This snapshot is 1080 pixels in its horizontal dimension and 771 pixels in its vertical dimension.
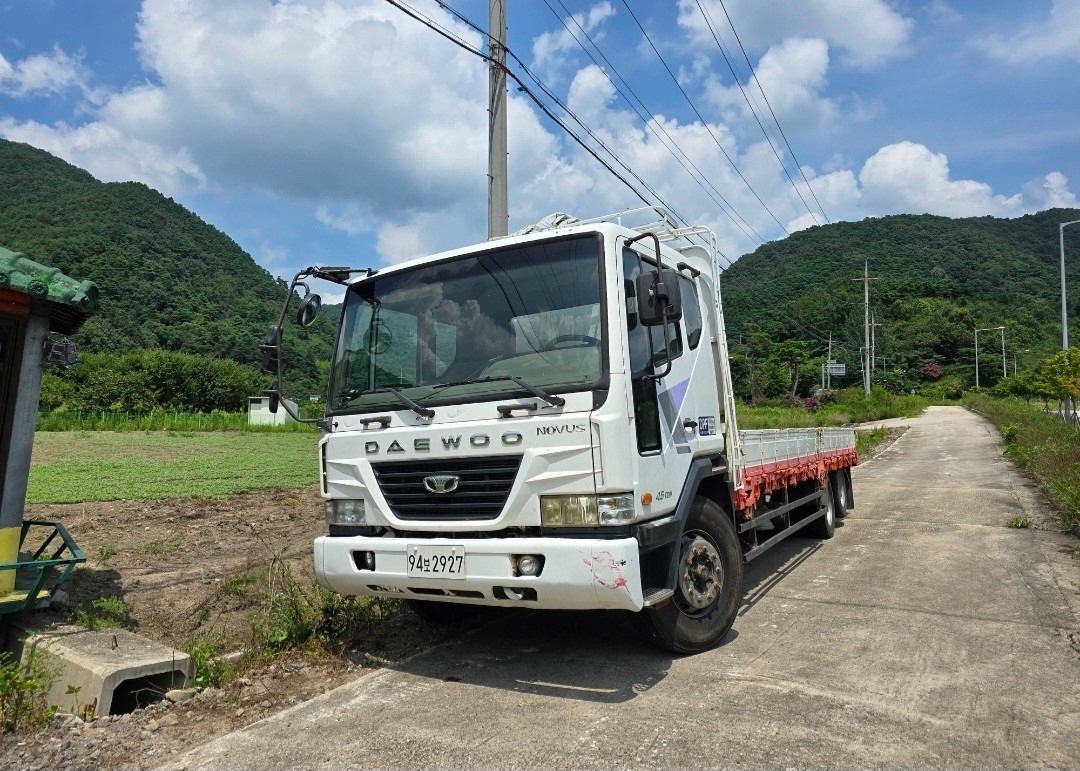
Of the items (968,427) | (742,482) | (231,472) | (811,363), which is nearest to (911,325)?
(811,363)

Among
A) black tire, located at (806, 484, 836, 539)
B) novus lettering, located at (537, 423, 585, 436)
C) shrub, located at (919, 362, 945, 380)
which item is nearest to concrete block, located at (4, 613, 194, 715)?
novus lettering, located at (537, 423, 585, 436)

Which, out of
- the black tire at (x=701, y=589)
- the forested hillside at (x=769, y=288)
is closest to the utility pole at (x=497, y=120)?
the black tire at (x=701, y=589)

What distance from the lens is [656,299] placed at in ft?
13.0

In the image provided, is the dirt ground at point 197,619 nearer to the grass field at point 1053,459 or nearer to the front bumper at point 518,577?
the front bumper at point 518,577

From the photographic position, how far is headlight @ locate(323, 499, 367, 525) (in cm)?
438

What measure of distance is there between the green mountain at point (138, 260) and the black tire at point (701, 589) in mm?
70285

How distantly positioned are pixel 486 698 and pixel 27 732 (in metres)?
2.25

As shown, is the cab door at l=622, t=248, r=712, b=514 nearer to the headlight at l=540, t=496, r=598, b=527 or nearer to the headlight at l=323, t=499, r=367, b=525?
the headlight at l=540, t=496, r=598, b=527

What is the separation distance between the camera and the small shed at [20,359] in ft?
16.0

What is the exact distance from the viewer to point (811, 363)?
3046 inches

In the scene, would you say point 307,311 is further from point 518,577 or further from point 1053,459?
point 1053,459

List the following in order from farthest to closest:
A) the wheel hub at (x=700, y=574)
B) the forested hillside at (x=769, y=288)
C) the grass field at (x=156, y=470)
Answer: the forested hillside at (x=769, y=288) → the grass field at (x=156, y=470) → the wheel hub at (x=700, y=574)

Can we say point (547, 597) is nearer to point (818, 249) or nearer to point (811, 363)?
point (818, 249)

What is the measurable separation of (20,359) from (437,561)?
11.4 ft
